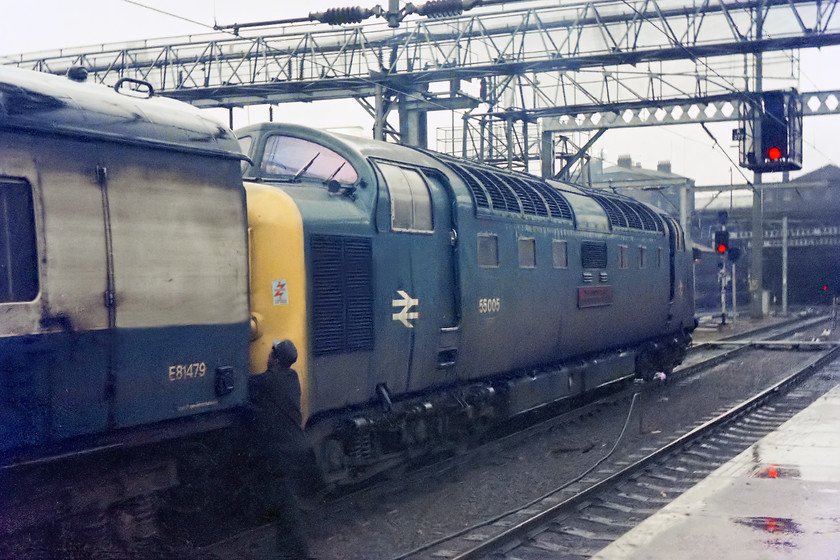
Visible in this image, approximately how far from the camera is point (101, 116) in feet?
20.0

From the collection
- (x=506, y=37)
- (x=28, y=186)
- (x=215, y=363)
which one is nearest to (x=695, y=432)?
(x=215, y=363)

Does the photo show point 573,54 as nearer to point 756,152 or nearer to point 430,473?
point 756,152

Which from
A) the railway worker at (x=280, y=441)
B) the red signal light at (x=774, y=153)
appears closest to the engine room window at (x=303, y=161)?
the railway worker at (x=280, y=441)

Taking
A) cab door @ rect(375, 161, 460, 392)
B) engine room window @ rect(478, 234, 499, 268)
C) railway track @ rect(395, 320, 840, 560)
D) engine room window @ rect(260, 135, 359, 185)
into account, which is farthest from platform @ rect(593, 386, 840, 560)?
engine room window @ rect(260, 135, 359, 185)

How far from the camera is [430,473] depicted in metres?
10.4

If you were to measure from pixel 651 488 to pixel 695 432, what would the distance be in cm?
303

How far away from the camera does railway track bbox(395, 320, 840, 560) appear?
308 inches

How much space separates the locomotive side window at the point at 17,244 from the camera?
5.33m

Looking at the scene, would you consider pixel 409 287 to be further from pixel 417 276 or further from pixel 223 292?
pixel 223 292

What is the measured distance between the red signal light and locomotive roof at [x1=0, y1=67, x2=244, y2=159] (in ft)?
45.0

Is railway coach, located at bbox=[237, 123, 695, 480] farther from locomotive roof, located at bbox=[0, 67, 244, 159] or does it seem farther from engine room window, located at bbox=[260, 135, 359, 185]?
locomotive roof, located at bbox=[0, 67, 244, 159]

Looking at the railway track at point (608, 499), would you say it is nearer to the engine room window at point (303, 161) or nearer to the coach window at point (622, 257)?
the coach window at point (622, 257)

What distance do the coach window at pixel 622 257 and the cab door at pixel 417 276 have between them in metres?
6.41

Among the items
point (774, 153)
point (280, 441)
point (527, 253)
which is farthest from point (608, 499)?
point (774, 153)
